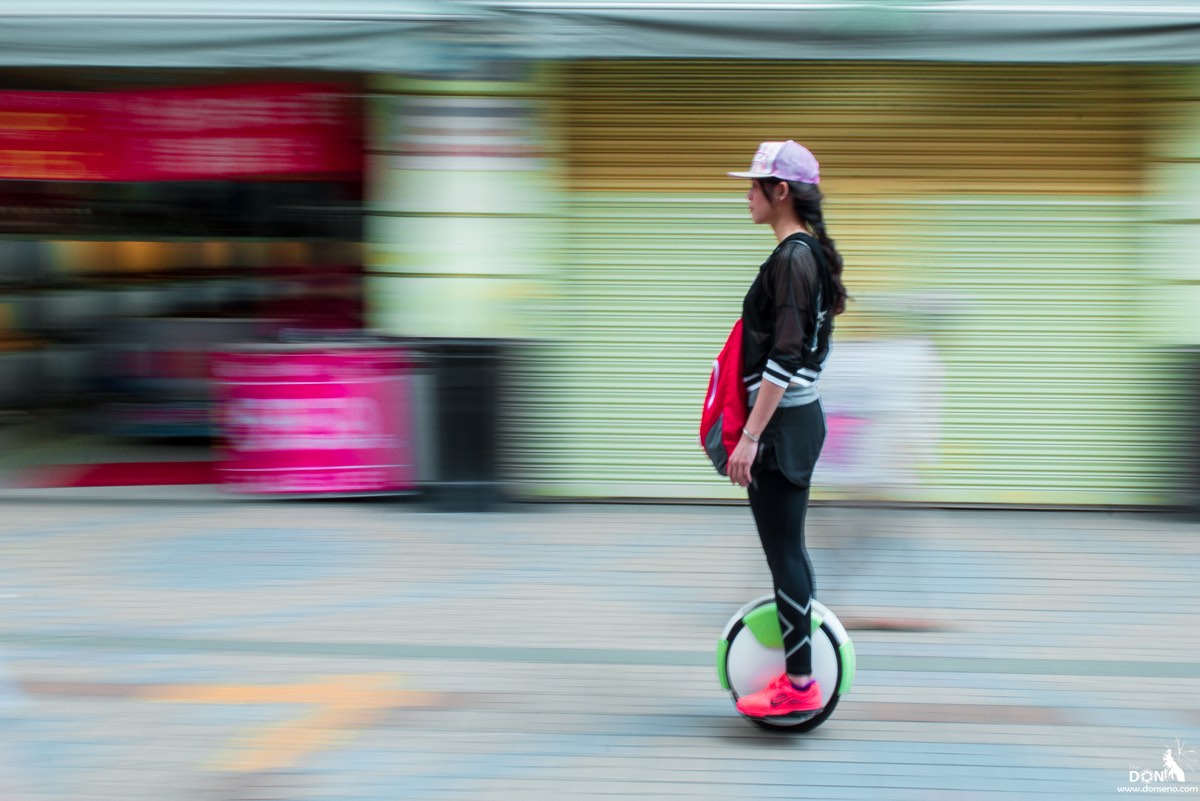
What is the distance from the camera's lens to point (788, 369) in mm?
3375

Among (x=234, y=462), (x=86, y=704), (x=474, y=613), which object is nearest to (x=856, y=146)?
(x=474, y=613)

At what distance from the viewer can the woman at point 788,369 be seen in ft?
11.1

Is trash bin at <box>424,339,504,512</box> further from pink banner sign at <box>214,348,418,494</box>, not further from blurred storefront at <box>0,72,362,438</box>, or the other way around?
blurred storefront at <box>0,72,362,438</box>

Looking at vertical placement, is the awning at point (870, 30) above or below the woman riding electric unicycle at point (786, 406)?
above

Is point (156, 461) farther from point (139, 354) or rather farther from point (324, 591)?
point (324, 591)

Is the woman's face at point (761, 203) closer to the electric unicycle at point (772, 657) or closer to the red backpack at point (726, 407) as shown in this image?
the red backpack at point (726, 407)

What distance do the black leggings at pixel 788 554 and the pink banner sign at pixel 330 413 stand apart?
3.46 metres

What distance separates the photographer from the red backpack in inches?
139

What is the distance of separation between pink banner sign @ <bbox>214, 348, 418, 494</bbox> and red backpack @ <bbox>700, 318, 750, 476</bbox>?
3337 millimetres

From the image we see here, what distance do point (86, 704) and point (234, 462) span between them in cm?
286

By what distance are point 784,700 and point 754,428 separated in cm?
86

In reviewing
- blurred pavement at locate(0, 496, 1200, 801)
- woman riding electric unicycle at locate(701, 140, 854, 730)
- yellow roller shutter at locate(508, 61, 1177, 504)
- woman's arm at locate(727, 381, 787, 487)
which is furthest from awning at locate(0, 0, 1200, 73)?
woman's arm at locate(727, 381, 787, 487)

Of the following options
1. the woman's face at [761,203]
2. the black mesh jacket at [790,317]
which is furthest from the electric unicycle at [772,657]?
the woman's face at [761,203]

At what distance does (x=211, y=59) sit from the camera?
20.0 ft
